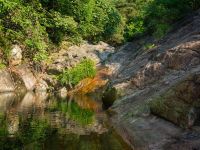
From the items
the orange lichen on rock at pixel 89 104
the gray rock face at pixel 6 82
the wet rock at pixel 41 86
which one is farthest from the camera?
the wet rock at pixel 41 86

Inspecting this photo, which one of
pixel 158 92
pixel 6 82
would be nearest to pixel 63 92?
pixel 6 82

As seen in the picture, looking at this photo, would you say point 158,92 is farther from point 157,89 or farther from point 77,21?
point 77,21

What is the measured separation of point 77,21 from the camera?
3061 inches

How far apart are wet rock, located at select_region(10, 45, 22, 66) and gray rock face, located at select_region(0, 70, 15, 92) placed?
10.5 feet

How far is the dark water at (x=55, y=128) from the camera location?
76.8 ft

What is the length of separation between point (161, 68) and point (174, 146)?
671 inches

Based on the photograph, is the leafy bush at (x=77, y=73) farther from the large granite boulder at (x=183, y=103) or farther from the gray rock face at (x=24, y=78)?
the large granite boulder at (x=183, y=103)

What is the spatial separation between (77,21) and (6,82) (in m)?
21.2

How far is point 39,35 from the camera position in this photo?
66688 mm

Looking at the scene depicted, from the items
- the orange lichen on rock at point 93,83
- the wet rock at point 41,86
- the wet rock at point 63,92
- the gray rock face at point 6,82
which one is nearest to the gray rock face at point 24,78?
the wet rock at point 41,86

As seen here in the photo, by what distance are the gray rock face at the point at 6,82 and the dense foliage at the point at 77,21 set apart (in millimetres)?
3570

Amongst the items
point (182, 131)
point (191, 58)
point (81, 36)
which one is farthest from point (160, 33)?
point (182, 131)

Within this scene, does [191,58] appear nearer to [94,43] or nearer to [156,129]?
[156,129]

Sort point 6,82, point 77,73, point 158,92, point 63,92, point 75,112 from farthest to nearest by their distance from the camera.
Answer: point 77,73 → point 63,92 → point 6,82 → point 75,112 → point 158,92
